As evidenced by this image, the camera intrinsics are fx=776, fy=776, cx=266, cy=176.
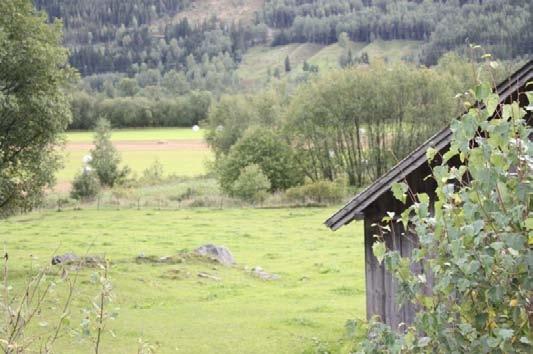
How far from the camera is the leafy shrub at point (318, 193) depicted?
2498 inches

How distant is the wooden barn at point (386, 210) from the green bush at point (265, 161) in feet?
169

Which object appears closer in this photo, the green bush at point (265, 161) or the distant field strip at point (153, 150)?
the green bush at point (265, 161)

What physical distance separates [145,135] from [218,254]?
112481mm

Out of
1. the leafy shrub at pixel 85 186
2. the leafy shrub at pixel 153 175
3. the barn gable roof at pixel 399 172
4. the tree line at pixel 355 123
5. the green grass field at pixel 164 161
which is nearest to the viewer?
the barn gable roof at pixel 399 172

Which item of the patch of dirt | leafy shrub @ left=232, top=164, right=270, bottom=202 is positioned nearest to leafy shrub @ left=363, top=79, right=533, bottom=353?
leafy shrub @ left=232, top=164, right=270, bottom=202

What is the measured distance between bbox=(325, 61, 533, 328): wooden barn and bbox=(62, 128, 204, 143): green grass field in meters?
121

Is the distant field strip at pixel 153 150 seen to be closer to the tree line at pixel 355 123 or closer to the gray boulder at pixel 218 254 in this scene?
the tree line at pixel 355 123

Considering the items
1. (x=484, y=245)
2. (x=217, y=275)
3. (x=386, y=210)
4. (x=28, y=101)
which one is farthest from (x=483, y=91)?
(x=217, y=275)

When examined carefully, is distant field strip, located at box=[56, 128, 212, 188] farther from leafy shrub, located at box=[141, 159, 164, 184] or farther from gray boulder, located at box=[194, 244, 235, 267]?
gray boulder, located at box=[194, 244, 235, 267]

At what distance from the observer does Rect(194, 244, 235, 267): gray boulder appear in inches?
1472

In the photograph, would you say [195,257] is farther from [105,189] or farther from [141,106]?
[141,106]

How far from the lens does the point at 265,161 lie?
70.6 m

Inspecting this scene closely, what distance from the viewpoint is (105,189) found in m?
78.1

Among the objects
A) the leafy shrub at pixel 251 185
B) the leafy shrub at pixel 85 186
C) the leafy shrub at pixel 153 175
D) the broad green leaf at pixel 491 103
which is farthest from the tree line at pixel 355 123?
the broad green leaf at pixel 491 103
